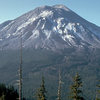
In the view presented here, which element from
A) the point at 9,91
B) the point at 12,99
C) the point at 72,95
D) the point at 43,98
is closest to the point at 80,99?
the point at 72,95

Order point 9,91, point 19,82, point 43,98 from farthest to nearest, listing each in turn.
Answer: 1. point 9,91
2. point 43,98
3. point 19,82

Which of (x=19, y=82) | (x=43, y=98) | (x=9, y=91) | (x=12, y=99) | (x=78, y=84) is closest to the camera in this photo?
(x=19, y=82)

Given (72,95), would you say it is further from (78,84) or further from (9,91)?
(9,91)

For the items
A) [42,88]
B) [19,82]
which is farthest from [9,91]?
[19,82]

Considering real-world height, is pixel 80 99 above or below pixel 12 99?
above

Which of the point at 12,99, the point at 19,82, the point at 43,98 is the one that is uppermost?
the point at 19,82

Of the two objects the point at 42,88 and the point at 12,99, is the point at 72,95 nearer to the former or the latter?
the point at 42,88

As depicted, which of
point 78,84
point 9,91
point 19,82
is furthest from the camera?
point 9,91

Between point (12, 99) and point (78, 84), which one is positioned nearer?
point (78, 84)

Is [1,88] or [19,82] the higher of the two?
[19,82]
